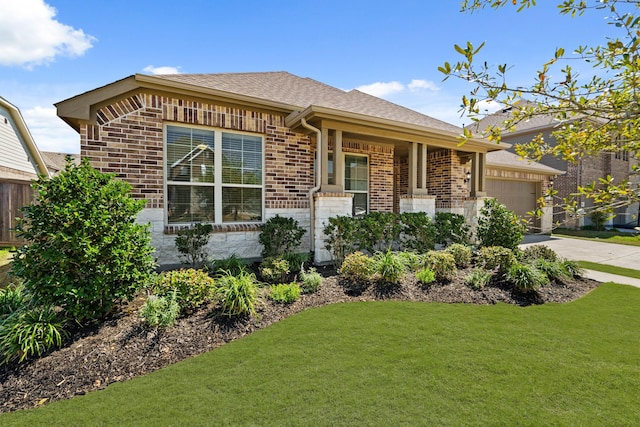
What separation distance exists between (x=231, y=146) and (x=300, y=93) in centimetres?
263

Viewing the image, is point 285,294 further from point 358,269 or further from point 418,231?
point 418,231

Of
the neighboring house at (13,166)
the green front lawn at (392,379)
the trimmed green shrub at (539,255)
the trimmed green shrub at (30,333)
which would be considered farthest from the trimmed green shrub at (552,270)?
the neighboring house at (13,166)

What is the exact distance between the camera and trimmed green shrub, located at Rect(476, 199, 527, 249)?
6742mm

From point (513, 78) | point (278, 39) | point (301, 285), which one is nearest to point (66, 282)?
point (301, 285)

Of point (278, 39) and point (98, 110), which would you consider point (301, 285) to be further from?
point (278, 39)

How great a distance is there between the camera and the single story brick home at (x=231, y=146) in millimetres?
5473

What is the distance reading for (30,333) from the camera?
118 inches

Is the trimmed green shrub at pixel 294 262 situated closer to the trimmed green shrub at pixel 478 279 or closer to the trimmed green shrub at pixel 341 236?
the trimmed green shrub at pixel 341 236

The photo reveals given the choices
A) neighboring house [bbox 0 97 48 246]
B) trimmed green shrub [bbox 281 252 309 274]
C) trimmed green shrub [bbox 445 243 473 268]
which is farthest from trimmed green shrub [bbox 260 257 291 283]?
neighboring house [bbox 0 97 48 246]

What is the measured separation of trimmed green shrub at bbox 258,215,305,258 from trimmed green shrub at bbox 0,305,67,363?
3610mm

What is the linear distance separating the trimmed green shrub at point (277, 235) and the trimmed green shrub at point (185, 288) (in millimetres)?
2392

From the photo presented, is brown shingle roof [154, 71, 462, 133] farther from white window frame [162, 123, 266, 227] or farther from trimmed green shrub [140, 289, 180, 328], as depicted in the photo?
trimmed green shrub [140, 289, 180, 328]

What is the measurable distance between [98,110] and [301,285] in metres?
4.72

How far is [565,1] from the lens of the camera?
6.54 ft
